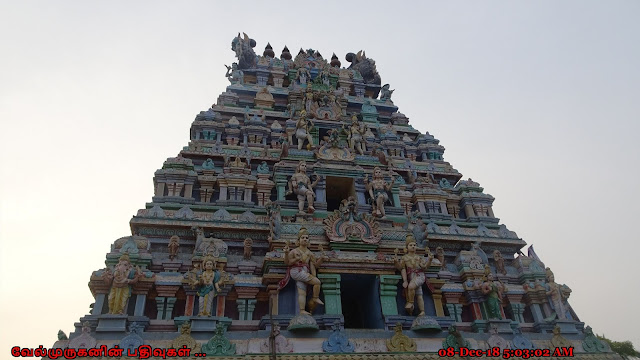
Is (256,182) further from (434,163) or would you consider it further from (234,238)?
(434,163)

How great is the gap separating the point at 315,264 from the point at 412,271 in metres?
3.00

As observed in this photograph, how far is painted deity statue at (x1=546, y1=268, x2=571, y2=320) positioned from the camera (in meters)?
15.1

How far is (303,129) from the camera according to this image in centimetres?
2080

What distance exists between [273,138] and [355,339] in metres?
12.4

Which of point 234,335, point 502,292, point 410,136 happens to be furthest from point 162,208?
point 410,136

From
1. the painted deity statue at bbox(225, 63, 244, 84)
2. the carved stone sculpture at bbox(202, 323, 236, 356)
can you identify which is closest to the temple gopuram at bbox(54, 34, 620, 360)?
the carved stone sculpture at bbox(202, 323, 236, 356)

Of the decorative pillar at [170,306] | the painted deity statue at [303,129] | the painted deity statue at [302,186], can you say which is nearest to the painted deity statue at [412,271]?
the painted deity statue at [302,186]

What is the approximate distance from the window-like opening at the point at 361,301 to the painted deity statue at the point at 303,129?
24.6ft

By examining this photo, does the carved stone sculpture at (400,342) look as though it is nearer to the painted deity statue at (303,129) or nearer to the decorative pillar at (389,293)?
the decorative pillar at (389,293)

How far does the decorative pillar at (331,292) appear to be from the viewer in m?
12.9

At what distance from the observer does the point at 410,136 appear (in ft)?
82.0

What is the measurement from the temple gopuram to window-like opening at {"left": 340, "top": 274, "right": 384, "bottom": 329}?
2.4 inches

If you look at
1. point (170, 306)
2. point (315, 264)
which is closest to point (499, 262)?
point (315, 264)

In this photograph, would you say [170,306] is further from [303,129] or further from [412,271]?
[303,129]
